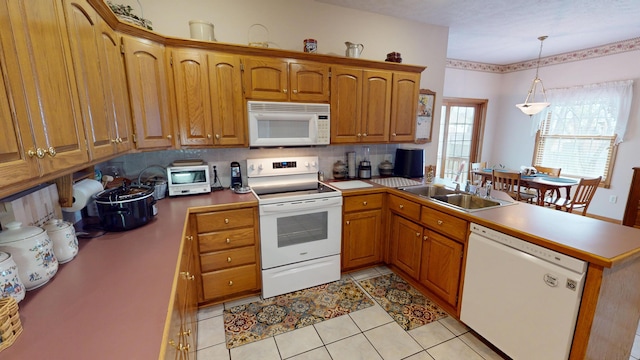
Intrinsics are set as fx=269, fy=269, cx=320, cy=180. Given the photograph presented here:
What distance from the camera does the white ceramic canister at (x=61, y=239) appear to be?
1.15 metres

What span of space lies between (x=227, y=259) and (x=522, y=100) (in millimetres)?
5759

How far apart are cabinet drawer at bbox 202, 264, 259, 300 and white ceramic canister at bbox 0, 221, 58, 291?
118cm

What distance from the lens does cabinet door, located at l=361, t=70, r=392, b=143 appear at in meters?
2.70

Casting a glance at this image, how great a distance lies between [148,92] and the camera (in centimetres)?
190

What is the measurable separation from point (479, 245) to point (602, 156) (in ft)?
13.7

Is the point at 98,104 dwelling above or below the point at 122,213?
above

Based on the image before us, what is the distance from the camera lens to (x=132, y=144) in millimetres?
1789

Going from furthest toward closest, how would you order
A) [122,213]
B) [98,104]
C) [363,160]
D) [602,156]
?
[602,156]
[363,160]
[122,213]
[98,104]

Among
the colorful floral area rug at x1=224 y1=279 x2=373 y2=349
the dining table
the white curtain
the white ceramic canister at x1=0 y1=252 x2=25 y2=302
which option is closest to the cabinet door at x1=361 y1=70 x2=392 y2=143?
the colorful floral area rug at x1=224 y1=279 x2=373 y2=349

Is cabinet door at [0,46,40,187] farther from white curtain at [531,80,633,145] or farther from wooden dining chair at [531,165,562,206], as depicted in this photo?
white curtain at [531,80,633,145]

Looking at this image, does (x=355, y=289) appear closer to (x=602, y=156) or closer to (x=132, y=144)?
(x=132, y=144)

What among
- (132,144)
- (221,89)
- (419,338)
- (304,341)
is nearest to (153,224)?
(132,144)

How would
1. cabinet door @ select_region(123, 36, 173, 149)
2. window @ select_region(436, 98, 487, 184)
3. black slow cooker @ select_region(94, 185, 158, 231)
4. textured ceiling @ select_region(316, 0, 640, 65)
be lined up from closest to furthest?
black slow cooker @ select_region(94, 185, 158, 231) < cabinet door @ select_region(123, 36, 173, 149) < textured ceiling @ select_region(316, 0, 640, 65) < window @ select_region(436, 98, 487, 184)

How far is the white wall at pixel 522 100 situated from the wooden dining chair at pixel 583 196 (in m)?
1.02
